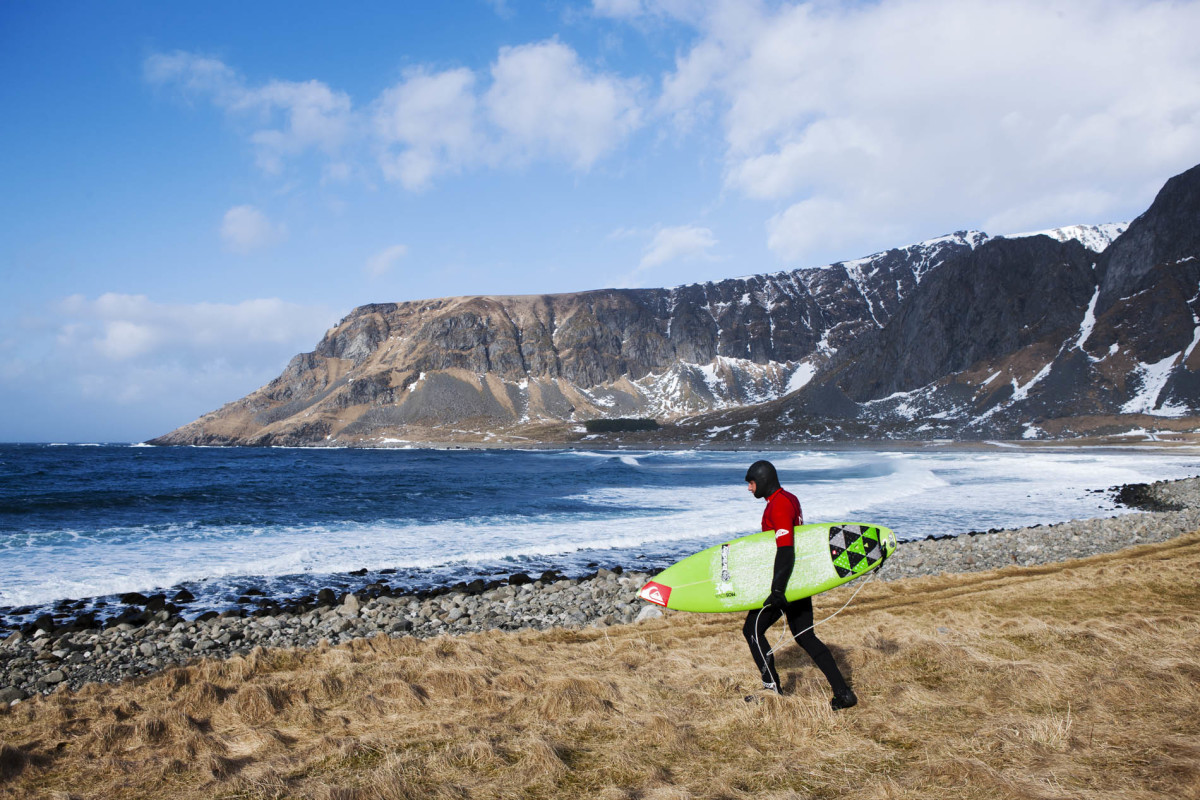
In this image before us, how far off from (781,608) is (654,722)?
1663 mm

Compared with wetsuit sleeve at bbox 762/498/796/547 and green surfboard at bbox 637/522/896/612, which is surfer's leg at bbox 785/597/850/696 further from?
wetsuit sleeve at bbox 762/498/796/547

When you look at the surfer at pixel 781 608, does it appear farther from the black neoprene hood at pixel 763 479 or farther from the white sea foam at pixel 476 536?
the white sea foam at pixel 476 536

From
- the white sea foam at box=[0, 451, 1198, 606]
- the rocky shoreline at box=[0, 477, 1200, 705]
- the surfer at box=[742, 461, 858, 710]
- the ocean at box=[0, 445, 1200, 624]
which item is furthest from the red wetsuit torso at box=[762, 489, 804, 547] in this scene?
the white sea foam at box=[0, 451, 1198, 606]

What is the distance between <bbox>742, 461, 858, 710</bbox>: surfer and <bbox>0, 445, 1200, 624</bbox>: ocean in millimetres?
12911

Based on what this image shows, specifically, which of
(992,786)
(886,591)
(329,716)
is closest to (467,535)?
(886,591)

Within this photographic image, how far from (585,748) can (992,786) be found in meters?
3.00

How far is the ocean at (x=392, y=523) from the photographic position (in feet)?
60.4

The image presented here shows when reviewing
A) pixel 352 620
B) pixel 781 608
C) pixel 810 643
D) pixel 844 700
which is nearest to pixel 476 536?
pixel 352 620

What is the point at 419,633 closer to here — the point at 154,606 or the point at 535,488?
the point at 154,606

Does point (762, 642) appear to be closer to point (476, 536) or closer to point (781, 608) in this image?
point (781, 608)

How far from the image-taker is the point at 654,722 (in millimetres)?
5875

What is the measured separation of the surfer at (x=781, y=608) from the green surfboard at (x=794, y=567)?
28 cm

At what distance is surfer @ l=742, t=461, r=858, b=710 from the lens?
20.0 feet

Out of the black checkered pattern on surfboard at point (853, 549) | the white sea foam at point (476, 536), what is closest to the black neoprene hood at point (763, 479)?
the black checkered pattern on surfboard at point (853, 549)
